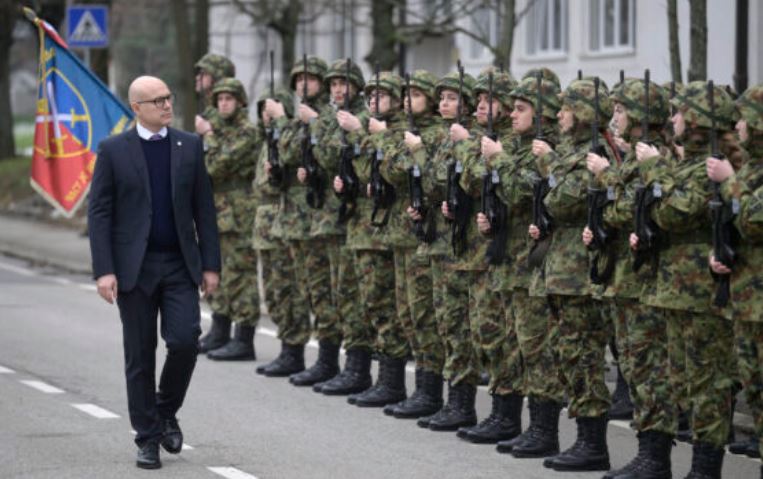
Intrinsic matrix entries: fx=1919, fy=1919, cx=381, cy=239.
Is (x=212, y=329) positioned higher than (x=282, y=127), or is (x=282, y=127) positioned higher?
(x=282, y=127)

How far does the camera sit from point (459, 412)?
37.2 feet

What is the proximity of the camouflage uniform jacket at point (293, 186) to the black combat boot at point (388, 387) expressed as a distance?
1.37 meters

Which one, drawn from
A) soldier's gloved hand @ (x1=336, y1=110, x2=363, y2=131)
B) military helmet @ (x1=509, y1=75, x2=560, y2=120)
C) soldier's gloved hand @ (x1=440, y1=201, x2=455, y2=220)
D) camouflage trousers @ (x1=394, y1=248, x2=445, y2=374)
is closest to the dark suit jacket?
soldier's gloved hand @ (x1=440, y1=201, x2=455, y2=220)

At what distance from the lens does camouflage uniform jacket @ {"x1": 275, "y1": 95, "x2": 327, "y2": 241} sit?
13.3m

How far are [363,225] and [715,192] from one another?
4110mm

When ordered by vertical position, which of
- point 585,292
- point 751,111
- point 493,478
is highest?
point 751,111

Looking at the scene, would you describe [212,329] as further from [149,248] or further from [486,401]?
[149,248]

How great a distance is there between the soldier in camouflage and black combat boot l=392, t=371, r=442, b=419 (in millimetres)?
2934

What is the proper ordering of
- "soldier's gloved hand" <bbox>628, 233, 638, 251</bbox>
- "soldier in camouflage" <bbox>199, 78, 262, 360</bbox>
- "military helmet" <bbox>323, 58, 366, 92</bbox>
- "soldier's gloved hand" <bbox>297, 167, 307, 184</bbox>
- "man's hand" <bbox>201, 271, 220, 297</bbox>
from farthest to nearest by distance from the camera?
"soldier in camouflage" <bbox>199, 78, 262, 360</bbox>
"soldier's gloved hand" <bbox>297, 167, 307, 184</bbox>
"military helmet" <bbox>323, 58, 366, 92</bbox>
"man's hand" <bbox>201, 271, 220, 297</bbox>
"soldier's gloved hand" <bbox>628, 233, 638, 251</bbox>

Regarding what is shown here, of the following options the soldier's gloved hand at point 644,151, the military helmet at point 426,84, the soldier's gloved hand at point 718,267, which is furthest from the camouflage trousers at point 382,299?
the soldier's gloved hand at point 718,267

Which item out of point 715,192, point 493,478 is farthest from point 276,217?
point 715,192

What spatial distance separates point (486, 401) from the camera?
41.3 feet

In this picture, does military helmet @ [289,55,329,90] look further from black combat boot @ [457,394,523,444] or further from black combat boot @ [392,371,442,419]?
black combat boot @ [457,394,523,444]

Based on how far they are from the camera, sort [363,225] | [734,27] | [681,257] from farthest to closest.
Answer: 1. [734,27]
2. [363,225]
3. [681,257]
